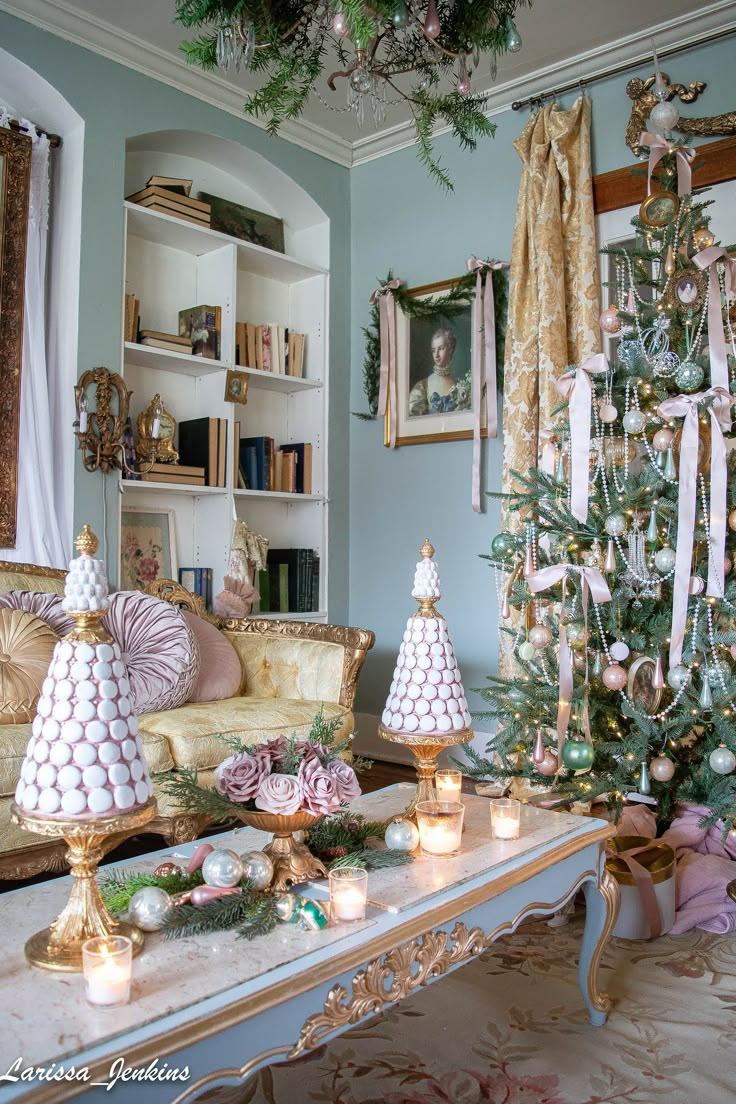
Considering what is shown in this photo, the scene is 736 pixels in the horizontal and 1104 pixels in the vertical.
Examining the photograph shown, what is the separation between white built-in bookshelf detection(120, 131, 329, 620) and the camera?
12.6ft

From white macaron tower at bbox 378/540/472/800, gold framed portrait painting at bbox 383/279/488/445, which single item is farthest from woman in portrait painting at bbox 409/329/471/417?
white macaron tower at bbox 378/540/472/800

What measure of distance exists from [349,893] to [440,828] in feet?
1.02

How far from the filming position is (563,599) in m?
2.42

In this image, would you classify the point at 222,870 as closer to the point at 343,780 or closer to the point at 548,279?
the point at 343,780

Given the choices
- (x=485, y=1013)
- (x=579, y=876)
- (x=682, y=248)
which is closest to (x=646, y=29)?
(x=682, y=248)

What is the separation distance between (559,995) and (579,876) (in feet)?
1.27

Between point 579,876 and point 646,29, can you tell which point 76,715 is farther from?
point 646,29

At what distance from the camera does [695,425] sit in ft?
7.57

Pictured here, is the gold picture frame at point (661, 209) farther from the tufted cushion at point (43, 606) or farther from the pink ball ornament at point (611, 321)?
the tufted cushion at point (43, 606)

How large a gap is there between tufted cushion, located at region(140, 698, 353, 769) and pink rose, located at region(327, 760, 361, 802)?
113 centimetres

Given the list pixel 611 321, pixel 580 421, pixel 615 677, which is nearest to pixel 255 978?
pixel 615 677

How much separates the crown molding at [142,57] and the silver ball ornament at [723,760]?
3.26 meters

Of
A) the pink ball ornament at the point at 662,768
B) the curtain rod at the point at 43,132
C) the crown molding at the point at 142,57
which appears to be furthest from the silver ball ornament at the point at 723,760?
the crown molding at the point at 142,57

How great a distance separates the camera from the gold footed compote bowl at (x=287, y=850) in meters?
1.33
